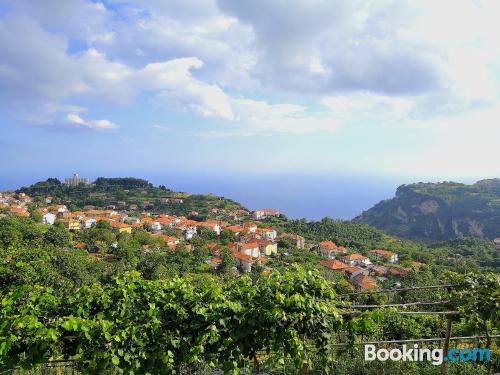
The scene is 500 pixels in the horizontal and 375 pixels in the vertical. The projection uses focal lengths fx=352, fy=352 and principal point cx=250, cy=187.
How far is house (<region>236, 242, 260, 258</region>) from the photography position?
170 ft

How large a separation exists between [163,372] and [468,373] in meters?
4.19

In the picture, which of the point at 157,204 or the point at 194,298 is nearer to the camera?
the point at 194,298

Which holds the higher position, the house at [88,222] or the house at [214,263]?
the house at [88,222]

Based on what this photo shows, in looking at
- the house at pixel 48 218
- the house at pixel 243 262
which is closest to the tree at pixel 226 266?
the house at pixel 243 262

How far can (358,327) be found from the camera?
12.4 feet

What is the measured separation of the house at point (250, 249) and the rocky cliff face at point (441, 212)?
234 feet

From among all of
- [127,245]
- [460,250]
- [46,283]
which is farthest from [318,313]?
[460,250]

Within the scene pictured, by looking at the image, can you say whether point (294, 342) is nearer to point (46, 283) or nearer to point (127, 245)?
point (46, 283)

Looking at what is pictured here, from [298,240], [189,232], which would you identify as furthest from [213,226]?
[298,240]

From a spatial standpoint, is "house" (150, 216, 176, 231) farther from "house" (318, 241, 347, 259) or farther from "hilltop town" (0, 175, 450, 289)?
"house" (318, 241, 347, 259)

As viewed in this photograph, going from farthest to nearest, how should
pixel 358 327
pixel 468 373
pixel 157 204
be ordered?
1. pixel 157 204
2. pixel 468 373
3. pixel 358 327

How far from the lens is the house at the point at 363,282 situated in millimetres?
38438

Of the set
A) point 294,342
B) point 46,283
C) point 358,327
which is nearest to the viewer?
point 294,342

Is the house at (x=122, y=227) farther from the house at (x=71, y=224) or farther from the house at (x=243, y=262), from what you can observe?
the house at (x=243, y=262)
